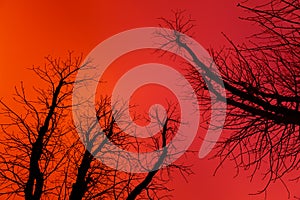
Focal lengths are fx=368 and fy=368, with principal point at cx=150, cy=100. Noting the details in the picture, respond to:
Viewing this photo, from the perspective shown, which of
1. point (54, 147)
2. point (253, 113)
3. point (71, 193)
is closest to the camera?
point (253, 113)

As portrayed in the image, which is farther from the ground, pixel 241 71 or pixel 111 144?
pixel 111 144

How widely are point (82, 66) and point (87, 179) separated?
11.2 feet

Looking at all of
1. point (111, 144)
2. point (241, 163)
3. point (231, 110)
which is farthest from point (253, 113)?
point (111, 144)

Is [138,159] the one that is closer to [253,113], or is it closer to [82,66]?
[82,66]

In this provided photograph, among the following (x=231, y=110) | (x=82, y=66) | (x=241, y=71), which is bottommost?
(x=231, y=110)

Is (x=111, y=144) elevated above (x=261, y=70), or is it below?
above

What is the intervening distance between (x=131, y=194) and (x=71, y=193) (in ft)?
5.83

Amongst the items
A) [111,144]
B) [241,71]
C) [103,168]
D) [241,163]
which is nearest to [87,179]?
[103,168]

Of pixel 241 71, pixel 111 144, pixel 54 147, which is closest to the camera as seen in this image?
pixel 241 71

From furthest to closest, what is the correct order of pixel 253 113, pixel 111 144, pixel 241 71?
1. pixel 111 144
2. pixel 241 71
3. pixel 253 113

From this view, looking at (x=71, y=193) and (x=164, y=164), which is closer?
(x=71, y=193)

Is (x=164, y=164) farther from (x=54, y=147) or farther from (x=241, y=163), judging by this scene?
(x=241, y=163)

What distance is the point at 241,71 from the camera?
5.77 m

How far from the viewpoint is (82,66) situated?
11266 millimetres
